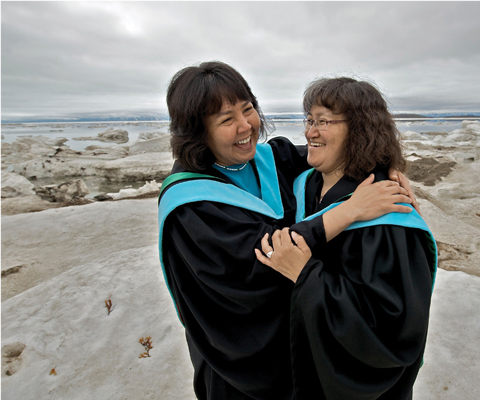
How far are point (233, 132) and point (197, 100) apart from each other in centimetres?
26

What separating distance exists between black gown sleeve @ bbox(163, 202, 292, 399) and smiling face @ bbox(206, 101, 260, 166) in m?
0.41

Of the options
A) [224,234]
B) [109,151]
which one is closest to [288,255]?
[224,234]

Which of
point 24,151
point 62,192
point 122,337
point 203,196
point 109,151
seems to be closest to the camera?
point 203,196

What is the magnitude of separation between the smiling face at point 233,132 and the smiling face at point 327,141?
346 mm

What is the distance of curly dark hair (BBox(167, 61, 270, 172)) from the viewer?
64.4 inches

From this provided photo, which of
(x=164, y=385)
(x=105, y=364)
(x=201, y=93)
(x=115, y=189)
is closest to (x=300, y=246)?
(x=201, y=93)

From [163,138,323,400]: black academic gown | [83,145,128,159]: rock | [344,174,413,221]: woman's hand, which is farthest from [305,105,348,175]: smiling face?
[83,145,128,159]: rock

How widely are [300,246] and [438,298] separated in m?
2.97

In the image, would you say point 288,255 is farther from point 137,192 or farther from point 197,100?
point 137,192

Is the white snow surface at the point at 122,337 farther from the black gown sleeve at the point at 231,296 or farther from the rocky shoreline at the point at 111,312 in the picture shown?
the black gown sleeve at the point at 231,296

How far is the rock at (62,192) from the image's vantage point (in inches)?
369

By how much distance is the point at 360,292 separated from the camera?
1240 millimetres

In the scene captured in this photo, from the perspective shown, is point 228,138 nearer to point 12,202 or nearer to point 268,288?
point 268,288

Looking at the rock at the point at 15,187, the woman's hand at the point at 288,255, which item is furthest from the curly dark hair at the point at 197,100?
the rock at the point at 15,187
